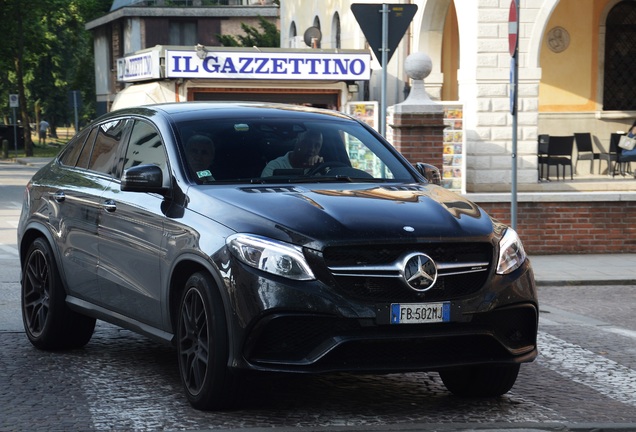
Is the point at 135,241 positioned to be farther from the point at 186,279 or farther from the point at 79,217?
the point at 79,217

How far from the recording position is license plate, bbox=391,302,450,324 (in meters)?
6.28

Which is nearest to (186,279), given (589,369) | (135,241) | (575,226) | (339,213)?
(135,241)

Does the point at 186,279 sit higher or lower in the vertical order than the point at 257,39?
lower

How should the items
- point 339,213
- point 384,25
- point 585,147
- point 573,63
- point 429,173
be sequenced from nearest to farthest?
1. point 339,213
2. point 429,173
3. point 384,25
4. point 585,147
5. point 573,63

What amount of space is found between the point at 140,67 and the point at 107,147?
17295 mm

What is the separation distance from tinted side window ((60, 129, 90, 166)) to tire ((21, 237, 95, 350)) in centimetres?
62

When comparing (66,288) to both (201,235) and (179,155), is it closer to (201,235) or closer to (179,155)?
(179,155)

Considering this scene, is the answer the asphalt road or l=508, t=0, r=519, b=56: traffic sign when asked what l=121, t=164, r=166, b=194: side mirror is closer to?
the asphalt road

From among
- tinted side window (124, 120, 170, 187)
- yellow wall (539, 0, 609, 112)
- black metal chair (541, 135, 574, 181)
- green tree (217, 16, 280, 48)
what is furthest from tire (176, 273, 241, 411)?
green tree (217, 16, 280, 48)

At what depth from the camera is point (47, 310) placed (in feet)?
28.6

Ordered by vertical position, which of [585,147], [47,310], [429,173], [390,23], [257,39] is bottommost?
[47,310]

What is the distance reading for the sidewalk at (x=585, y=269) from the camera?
554 inches

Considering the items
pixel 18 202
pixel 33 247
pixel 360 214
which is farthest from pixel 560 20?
pixel 360 214

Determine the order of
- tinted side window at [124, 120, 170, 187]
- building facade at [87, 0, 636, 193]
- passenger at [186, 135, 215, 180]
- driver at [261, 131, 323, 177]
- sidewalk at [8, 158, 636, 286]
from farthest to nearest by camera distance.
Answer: building facade at [87, 0, 636, 193] → sidewalk at [8, 158, 636, 286] → tinted side window at [124, 120, 170, 187] → driver at [261, 131, 323, 177] → passenger at [186, 135, 215, 180]
